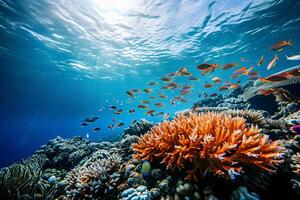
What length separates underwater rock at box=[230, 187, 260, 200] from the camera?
2150mm

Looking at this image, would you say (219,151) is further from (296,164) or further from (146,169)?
(296,164)

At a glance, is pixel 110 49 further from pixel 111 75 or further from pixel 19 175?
pixel 19 175

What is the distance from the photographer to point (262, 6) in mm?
14211

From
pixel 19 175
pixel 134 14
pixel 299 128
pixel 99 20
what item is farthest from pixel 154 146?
pixel 99 20

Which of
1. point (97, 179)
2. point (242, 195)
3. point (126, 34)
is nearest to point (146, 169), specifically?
point (97, 179)

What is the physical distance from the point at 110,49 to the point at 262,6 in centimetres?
1609

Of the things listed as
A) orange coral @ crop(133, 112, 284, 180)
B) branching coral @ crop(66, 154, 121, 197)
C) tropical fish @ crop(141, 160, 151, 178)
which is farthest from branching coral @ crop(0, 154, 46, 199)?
orange coral @ crop(133, 112, 284, 180)

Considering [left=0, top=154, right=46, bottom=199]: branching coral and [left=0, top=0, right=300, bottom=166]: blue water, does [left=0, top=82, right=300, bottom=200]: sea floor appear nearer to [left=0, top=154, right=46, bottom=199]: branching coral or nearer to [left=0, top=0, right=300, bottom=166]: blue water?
[left=0, top=154, right=46, bottom=199]: branching coral

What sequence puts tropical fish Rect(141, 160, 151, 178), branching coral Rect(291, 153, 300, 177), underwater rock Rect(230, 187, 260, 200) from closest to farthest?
underwater rock Rect(230, 187, 260, 200), branching coral Rect(291, 153, 300, 177), tropical fish Rect(141, 160, 151, 178)

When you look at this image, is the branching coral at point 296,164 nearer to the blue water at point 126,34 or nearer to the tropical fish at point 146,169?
the tropical fish at point 146,169

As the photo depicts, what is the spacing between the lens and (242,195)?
2.17 m

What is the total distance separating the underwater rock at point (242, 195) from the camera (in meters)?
2.15

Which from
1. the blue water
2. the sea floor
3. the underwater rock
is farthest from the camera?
the blue water

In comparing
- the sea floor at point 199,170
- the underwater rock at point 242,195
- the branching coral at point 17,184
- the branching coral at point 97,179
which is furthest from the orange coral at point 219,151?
the branching coral at point 17,184
